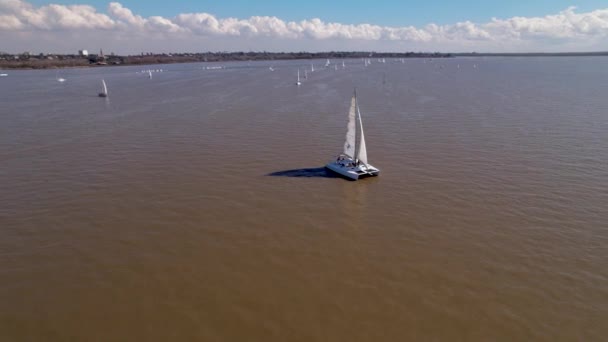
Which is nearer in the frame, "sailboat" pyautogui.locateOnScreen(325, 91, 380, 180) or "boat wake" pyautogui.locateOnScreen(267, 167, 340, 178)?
"sailboat" pyautogui.locateOnScreen(325, 91, 380, 180)

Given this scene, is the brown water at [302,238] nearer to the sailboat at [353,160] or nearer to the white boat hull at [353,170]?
the white boat hull at [353,170]

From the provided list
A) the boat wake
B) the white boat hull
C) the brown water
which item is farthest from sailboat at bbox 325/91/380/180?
the brown water

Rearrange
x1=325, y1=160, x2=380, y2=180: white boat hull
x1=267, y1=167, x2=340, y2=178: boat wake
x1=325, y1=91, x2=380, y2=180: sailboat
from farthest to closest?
x1=267, y1=167, x2=340, y2=178: boat wake, x1=325, y1=91, x2=380, y2=180: sailboat, x1=325, y1=160, x2=380, y2=180: white boat hull

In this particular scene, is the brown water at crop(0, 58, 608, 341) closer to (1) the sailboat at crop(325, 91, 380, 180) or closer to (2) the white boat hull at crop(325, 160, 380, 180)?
(2) the white boat hull at crop(325, 160, 380, 180)

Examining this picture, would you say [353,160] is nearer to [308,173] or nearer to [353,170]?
[353,170]

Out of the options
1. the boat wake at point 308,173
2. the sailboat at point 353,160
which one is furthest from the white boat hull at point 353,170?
the boat wake at point 308,173

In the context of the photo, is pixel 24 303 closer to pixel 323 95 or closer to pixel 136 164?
pixel 136 164

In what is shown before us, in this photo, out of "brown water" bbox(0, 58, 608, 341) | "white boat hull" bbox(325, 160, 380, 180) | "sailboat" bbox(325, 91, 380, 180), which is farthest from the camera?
"sailboat" bbox(325, 91, 380, 180)
